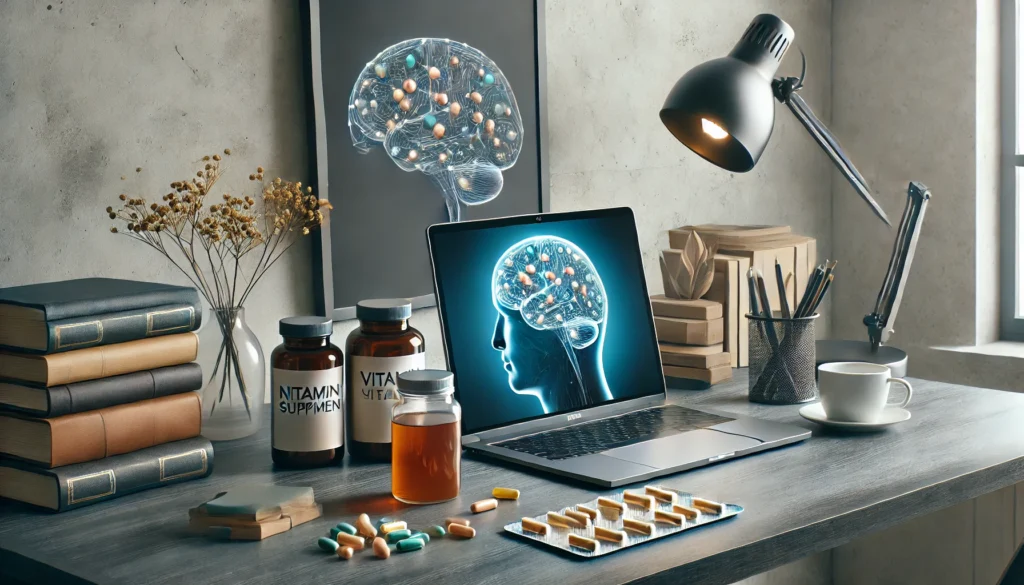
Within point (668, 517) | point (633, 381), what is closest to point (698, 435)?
point (633, 381)

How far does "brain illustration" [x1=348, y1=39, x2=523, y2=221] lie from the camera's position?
183 centimetres

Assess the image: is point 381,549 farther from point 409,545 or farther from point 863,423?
point 863,423

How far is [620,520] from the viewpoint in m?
1.13

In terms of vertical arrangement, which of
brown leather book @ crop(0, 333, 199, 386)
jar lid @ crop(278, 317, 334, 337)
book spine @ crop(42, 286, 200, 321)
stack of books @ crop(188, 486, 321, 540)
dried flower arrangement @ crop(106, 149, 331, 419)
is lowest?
stack of books @ crop(188, 486, 321, 540)

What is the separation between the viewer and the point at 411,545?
106 centimetres

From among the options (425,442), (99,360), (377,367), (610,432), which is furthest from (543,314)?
(99,360)

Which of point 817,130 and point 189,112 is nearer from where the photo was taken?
point 189,112

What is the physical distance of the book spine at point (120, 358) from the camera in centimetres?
119

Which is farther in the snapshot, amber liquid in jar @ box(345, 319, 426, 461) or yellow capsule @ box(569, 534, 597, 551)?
amber liquid in jar @ box(345, 319, 426, 461)

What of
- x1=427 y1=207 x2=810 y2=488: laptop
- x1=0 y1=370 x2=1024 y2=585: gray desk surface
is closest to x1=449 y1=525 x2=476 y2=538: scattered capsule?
x1=0 y1=370 x2=1024 y2=585: gray desk surface

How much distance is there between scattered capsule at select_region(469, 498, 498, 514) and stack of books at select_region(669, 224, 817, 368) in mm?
836

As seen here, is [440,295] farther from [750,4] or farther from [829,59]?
[829,59]

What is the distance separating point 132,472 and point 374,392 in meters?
0.29

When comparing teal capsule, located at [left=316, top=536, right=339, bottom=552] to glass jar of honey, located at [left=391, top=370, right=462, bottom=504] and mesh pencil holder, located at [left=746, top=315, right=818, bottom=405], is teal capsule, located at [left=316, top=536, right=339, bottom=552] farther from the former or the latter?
mesh pencil holder, located at [left=746, top=315, right=818, bottom=405]
